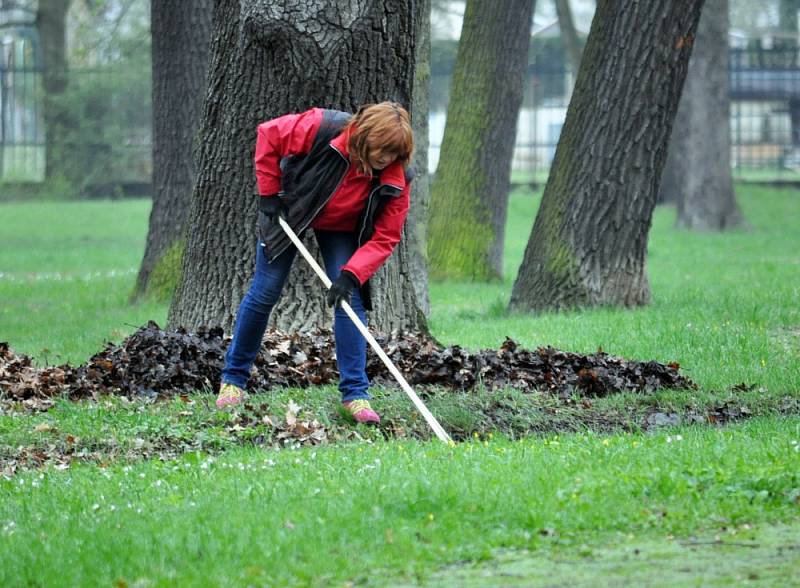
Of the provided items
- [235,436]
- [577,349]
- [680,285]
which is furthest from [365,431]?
[680,285]

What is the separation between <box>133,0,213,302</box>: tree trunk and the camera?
1373 cm

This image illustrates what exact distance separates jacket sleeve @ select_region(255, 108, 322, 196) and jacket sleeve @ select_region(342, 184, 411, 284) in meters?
0.52

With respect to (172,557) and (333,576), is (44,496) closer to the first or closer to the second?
(172,557)

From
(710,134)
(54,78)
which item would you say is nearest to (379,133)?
(710,134)

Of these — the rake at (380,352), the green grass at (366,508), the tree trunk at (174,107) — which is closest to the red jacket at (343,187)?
the rake at (380,352)

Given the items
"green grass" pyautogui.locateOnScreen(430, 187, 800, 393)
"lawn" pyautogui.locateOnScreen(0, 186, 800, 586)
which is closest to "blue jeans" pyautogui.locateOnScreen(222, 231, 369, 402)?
"lawn" pyautogui.locateOnScreen(0, 186, 800, 586)

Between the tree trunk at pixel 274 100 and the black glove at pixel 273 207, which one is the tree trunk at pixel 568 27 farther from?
the black glove at pixel 273 207

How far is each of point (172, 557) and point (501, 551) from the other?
1.13 metres

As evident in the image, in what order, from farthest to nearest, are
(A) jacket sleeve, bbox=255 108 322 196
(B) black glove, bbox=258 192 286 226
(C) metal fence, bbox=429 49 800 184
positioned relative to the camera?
(C) metal fence, bbox=429 49 800 184 → (B) black glove, bbox=258 192 286 226 → (A) jacket sleeve, bbox=255 108 322 196

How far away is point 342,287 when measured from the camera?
6.49 metres

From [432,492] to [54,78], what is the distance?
107 ft

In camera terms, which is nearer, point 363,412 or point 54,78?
point 363,412

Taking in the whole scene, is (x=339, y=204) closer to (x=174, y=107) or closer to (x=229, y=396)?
(x=229, y=396)

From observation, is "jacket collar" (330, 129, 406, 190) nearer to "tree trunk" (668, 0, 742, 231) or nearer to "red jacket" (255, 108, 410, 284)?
"red jacket" (255, 108, 410, 284)
